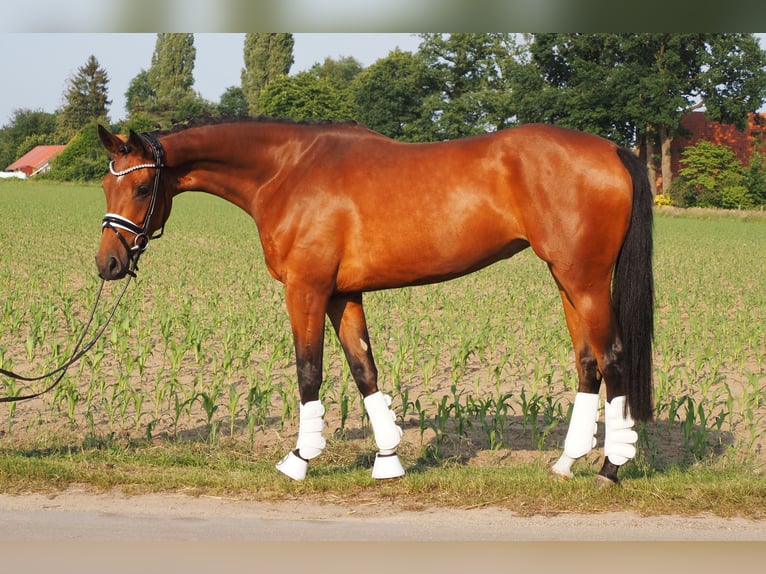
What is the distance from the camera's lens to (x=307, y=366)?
5.79 metres

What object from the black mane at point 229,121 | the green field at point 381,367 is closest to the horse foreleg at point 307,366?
the green field at point 381,367

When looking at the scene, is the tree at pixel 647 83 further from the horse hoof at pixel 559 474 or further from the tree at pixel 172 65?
the horse hoof at pixel 559 474

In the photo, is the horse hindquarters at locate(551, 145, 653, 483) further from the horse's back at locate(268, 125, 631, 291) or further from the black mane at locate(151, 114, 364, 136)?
the black mane at locate(151, 114, 364, 136)

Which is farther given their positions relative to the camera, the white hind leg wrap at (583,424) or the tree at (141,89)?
the tree at (141,89)

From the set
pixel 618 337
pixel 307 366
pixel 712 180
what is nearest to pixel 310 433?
pixel 307 366

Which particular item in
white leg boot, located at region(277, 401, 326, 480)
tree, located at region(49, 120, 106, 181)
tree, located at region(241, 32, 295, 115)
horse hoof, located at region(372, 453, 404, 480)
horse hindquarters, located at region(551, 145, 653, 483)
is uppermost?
tree, located at region(241, 32, 295, 115)

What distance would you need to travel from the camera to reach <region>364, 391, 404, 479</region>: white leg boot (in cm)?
582

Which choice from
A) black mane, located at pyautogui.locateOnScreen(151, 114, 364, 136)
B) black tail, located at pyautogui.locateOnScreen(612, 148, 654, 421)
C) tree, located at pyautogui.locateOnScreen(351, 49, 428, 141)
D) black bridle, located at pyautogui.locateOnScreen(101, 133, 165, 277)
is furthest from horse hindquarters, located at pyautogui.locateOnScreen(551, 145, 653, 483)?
tree, located at pyautogui.locateOnScreen(351, 49, 428, 141)

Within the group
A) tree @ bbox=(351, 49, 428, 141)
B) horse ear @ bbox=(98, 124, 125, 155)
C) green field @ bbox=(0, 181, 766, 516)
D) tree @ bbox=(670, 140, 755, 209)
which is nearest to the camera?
horse ear @ bbox=(98, 124, 125, 155)

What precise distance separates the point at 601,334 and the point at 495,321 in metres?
8.29

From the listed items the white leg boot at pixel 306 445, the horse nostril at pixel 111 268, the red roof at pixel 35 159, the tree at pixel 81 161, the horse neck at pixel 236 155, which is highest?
the red roof at pixel 35 159

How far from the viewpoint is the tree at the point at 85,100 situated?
267ft

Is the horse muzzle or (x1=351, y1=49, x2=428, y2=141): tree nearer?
the horse muzzle

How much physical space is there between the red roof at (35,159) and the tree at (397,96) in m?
24.0
